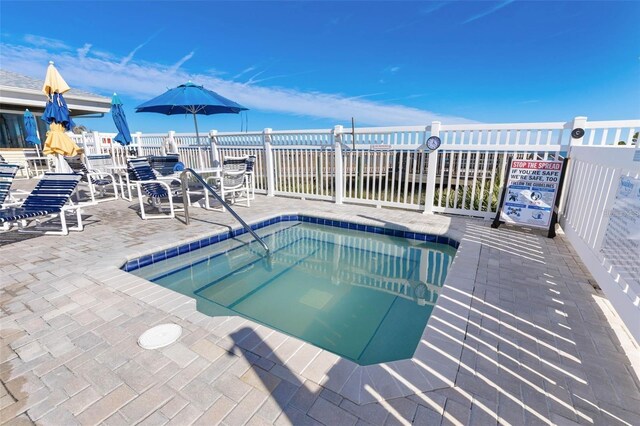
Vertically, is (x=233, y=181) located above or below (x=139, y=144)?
below

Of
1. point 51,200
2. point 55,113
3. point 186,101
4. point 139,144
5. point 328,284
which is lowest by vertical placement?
point 328,284

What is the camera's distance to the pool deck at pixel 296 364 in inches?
52.9

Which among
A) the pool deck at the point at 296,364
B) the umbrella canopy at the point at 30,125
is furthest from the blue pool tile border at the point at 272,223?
the umbrella canopy at the point at 30,125

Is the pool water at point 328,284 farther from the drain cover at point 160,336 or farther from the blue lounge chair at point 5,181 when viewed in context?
the blue lounge chair at point 5,181

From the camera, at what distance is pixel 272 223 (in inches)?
214

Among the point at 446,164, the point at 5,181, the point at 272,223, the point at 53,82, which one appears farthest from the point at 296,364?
the point at 53,82

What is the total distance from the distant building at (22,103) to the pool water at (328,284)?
40.3 feet

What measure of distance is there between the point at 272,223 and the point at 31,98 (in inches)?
484

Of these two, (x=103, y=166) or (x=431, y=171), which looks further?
(x=103, y=166)

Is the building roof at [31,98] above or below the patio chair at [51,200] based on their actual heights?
above

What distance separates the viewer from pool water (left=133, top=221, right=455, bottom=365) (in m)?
2.42

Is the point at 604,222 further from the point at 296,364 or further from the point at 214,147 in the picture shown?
the point at 214,147

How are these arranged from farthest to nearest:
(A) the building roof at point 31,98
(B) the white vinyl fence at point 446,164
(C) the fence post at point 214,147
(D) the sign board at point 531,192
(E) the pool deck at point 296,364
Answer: (A) the building roof at point 31,98
(C) the fence post at point 214,147
(D) the sign board at point 531,192
(B) the white vinyl fence at point 446,164
(E) the pool deck at point 296,364

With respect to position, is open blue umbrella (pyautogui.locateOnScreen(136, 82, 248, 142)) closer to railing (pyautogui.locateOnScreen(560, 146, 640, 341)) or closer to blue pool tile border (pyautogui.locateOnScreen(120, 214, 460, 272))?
blue pool tile border (pyautogui.locateOnScreen(120, 214, 460, 272))
